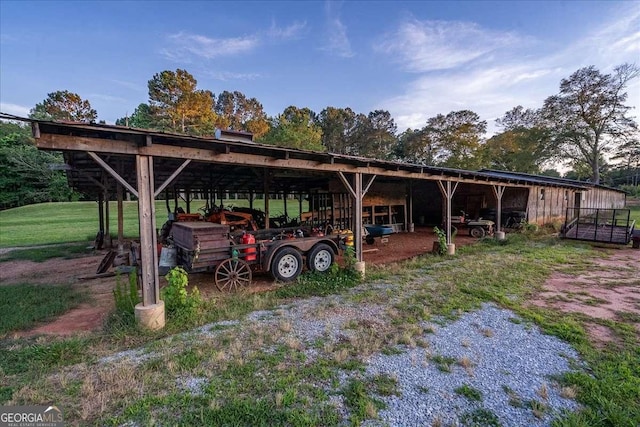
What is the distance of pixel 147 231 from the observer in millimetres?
A: 4098

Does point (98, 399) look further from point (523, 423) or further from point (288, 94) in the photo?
point (288, 94)

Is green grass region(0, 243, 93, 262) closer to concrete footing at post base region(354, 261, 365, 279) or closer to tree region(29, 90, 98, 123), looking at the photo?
concrete footing at post base region(354, 261, 365, 279)

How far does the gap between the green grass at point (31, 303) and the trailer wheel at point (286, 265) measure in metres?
3.55

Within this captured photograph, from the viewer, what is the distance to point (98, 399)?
2.50 metres

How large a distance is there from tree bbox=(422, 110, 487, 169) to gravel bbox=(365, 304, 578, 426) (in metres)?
29.8

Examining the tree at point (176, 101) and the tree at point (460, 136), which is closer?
the tree at point (176, 101)

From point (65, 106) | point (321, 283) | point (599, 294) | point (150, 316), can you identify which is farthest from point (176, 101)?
point (599, 294)

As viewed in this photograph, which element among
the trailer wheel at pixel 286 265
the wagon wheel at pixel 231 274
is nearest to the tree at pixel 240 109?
the trailer wheel at pixel 286 265

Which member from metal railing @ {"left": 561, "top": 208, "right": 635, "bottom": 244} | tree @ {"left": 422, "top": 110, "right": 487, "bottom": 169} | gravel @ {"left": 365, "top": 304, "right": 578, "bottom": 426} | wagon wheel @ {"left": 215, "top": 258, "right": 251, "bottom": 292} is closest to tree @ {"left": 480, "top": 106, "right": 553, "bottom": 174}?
tree @ {"left": 422, "top": 110, "right": 487, "bottom": 169}

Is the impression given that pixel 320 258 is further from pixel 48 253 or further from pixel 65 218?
pixel 65 218

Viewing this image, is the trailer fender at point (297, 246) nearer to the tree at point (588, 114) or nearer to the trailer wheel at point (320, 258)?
the trailer wheel at point (320, 258)

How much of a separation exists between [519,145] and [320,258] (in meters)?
36.4

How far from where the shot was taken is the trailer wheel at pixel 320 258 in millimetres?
6637

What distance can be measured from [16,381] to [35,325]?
1.97 metres
